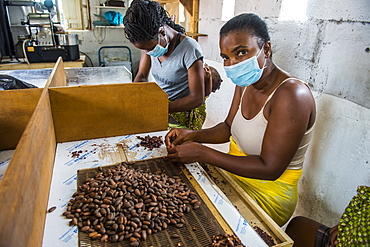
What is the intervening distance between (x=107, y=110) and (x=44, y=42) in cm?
280

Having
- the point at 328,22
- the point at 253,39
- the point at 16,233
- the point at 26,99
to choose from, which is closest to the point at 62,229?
the point at 16,233

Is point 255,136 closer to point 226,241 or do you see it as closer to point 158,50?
point 226,241

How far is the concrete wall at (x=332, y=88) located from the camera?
60.6 inches

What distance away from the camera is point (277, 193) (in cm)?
141

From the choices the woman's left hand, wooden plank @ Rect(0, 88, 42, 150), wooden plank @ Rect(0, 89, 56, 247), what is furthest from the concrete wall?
wooden plank @ Rect(0, 88, 42, 150)

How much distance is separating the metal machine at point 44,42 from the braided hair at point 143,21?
2433 millimetres

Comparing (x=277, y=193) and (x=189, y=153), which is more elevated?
(x=189, y=153)

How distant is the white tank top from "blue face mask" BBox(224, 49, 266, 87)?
0.44 feet

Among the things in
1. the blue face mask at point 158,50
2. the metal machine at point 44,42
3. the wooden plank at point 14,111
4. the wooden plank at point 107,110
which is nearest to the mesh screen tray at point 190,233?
the wooden plank at point 107,110

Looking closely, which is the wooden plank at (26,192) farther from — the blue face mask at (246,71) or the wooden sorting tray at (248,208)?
the blue face mask at (246,71)

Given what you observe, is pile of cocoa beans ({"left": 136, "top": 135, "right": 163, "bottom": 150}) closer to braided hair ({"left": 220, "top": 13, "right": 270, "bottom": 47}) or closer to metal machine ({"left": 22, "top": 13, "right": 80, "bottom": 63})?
braided hair ({"left": 220, "top": 13, "right": 270, "bottom": 47})

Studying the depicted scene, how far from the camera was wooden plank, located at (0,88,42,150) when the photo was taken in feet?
5.01

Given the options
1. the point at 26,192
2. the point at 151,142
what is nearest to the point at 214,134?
the point at 151,142

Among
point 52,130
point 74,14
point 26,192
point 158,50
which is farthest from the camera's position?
point 74,14
